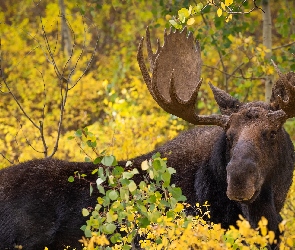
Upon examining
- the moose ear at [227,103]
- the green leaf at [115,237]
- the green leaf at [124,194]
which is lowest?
the green leaf at [115,237]

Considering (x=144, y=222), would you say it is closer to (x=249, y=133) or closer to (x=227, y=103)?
(x=249, y=133)

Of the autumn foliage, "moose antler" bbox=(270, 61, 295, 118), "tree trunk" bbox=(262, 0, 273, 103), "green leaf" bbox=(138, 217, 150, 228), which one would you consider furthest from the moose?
"tree trunk" bbox=(262, 0, 273, 103)

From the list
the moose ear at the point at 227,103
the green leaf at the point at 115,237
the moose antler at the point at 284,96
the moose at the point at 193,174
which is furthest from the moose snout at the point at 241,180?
the green leaf at the point at 115,237

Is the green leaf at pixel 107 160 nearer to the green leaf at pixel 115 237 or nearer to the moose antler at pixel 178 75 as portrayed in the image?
the green leaf at pixel 115 237

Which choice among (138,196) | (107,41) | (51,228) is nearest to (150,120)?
(51,228)

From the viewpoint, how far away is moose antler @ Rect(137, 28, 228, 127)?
7246 mm

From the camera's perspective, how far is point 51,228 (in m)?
7.27

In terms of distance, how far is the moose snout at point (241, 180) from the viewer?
637 centimetres

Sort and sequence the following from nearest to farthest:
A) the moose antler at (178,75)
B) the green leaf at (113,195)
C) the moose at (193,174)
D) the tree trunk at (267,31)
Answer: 1. the green leaf at (113,195)
2. the moose at (193,174)
3. the moose antler at (178,75)
4. the tree trunk at (267,31)

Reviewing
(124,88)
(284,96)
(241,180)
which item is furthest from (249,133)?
(124,88)

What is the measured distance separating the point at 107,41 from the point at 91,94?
4.86 m

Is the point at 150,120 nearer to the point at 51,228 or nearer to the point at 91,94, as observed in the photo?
the point at 51,228

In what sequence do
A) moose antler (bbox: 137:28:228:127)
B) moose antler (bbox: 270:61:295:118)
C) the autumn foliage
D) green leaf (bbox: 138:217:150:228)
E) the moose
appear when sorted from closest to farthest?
green leaf (bbox: 138:217:150:228), the autumn foliage, moose antler (bbox: 270:61:295:118), the moose, moose antler (bbox: 137:28:228:127)

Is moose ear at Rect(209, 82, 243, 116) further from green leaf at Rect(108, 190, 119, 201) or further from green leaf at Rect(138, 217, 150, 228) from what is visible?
green leaf at Rect(108, 190, 119, 201)
